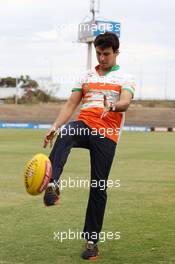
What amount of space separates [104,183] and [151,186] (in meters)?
6.83

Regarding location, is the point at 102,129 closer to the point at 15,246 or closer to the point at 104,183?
the point at 104,183

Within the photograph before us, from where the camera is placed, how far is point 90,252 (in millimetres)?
6645

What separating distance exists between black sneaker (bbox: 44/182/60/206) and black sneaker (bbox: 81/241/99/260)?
0.90 metres

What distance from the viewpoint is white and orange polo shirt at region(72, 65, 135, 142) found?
6.57 meters

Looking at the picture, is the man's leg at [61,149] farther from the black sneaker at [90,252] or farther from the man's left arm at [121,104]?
the black sneaker at [90,252]

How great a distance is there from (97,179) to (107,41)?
1.51 meters

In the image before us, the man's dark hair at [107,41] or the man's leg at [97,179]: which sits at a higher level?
the man's dark hair at [107,41]

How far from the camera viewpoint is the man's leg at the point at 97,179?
21.8ft

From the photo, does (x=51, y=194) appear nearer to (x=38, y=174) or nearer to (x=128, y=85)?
(x=38, y=174)

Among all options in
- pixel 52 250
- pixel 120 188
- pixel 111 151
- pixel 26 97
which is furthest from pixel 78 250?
pixel 26 97

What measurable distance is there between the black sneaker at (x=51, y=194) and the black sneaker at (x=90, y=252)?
905 mm

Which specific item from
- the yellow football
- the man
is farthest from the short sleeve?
the yellow football

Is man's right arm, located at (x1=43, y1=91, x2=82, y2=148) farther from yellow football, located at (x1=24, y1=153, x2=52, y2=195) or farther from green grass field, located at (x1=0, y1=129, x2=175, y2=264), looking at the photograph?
green grass field, located at (x1=0, y1=129, x2=175, y2=264)

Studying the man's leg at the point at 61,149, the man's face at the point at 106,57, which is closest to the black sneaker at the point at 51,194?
the man's leg at the point at 61,149
